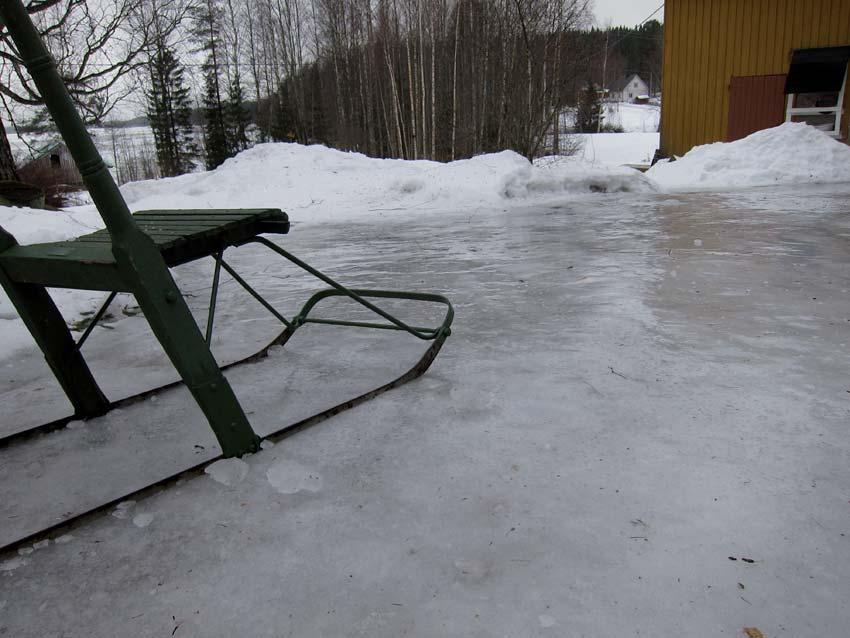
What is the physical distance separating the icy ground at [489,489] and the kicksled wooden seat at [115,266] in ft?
0.66

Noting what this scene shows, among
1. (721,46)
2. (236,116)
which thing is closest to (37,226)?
(721,46)

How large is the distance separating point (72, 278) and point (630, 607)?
5.49 ft

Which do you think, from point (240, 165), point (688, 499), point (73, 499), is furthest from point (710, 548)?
point (240, 165)

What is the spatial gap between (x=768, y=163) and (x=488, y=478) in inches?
473

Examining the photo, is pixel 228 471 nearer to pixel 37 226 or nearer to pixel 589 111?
pixel 37 226

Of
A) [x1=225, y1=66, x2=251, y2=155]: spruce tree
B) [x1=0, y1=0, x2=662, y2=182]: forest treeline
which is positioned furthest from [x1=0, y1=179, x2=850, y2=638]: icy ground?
[x1=225, y1=66, x2=251, y2=155]: spruce tree

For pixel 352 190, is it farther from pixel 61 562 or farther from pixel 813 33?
pixel 813 33

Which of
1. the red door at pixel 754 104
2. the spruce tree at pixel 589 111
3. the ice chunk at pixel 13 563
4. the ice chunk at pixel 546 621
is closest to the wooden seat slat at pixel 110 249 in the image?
the ice chunk at pixel 13 563

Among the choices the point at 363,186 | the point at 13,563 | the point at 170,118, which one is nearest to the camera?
the point at 13,563

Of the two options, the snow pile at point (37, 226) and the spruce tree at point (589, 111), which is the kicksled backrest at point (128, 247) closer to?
the snow pile at point (37, 226)

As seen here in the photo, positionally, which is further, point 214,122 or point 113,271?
point 214,122

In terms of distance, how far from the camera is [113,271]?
5.27 ft

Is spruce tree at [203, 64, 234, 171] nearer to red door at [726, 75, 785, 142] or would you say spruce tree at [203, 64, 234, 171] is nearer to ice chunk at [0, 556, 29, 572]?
red door at [726, 75, 785, 142]

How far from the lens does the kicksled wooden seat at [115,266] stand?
1500 millimetres
